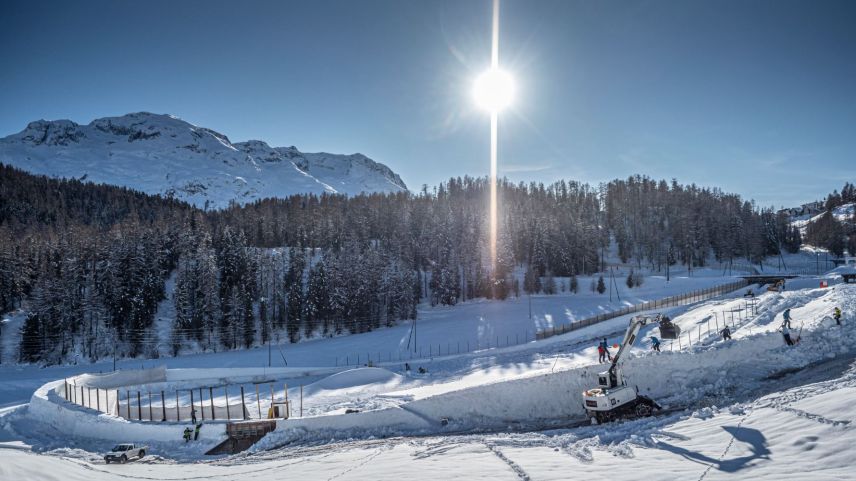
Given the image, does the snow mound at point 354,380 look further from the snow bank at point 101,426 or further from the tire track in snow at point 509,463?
the tire track in snow at point 509,463

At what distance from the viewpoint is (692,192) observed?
16300 cm

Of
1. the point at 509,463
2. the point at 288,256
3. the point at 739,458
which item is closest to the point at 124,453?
the point at 509,463

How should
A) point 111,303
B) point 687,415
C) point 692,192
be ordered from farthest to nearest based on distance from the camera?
point 692,192, point 111,303, point 687,415

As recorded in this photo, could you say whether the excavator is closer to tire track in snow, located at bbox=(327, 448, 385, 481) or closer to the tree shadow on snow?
the tree shadow on snow

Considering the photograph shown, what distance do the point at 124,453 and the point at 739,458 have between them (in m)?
21.6

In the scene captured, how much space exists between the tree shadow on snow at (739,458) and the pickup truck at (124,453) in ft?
65.1

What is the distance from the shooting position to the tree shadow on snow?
37.0 ft

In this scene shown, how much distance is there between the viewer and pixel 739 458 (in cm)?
1162

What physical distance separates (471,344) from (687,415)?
154ft

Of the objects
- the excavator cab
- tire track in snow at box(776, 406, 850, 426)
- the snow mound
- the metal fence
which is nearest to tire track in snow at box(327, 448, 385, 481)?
the excavator cab

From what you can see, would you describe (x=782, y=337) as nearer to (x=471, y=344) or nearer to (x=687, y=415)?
(x=687, y=415)

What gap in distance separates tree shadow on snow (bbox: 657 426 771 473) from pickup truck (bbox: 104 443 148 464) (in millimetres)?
19840

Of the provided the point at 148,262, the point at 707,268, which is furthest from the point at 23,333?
the point at 707,268

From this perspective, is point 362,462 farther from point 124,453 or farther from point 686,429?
point 124,453
